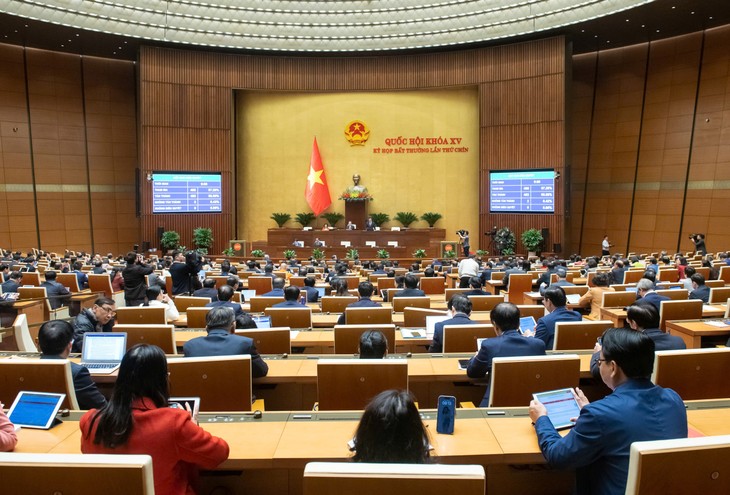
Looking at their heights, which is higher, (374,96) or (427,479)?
(374,96)

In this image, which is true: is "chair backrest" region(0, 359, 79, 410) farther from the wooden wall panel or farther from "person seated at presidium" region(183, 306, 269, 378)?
the wooden wall panel

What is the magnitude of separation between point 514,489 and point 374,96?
742 inches

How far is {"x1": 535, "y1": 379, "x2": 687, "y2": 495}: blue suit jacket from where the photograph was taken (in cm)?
212

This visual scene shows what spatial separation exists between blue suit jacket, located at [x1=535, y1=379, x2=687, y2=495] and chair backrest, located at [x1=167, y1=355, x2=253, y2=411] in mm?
1745

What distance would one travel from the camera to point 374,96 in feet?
66.8

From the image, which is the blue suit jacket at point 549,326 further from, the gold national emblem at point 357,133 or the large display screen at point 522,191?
the gold national emblem at point 357,133

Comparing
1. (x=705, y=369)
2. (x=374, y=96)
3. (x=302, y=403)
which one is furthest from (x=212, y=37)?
(x=705, y=369)

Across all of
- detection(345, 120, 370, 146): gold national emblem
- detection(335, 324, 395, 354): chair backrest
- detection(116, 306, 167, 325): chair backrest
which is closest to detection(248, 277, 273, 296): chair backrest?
detection(116, 306, 167, 325): chair backrest

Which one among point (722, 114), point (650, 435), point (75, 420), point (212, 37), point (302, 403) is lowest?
point (302, 403)

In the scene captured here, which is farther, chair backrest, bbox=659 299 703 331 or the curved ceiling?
the curved ceiling

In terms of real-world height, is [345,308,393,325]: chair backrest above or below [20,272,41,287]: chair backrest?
above

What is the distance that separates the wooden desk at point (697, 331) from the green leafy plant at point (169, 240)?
51.9ft

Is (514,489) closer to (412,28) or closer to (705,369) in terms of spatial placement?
(705,369)

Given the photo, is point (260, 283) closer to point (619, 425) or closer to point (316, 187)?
point (619, 425)
